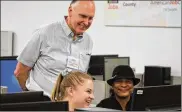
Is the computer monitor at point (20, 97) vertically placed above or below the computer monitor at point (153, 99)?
above

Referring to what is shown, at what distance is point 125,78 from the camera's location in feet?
11.2

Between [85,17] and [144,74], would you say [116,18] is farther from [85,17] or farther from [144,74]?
[85,17]

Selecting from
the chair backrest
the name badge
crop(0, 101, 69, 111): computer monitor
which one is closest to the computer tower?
the chair backrest

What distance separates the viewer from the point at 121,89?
3330mm

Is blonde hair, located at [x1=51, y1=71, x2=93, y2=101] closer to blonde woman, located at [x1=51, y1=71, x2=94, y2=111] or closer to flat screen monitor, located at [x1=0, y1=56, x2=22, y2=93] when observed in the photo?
blonde woman, located at [x1=51, y1=71, x2=94, y2=111]

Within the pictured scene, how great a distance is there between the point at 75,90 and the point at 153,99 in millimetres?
420

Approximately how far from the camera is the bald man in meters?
2.92

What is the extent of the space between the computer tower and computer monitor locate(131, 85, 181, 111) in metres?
2.91

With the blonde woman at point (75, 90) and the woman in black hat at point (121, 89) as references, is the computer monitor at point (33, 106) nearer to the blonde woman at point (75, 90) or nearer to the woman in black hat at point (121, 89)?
the blonde woman at point (75, 90)

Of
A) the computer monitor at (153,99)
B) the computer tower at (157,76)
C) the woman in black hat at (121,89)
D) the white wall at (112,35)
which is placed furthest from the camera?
the white wall at (112,35)

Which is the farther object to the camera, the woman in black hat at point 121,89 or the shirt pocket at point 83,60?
the woman in black hat at point 121,89

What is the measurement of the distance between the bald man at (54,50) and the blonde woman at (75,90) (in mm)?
625

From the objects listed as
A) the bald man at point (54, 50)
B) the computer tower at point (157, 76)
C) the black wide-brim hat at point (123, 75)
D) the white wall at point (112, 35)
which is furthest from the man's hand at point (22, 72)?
the white wall at point (112, 35)

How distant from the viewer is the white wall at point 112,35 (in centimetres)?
530
